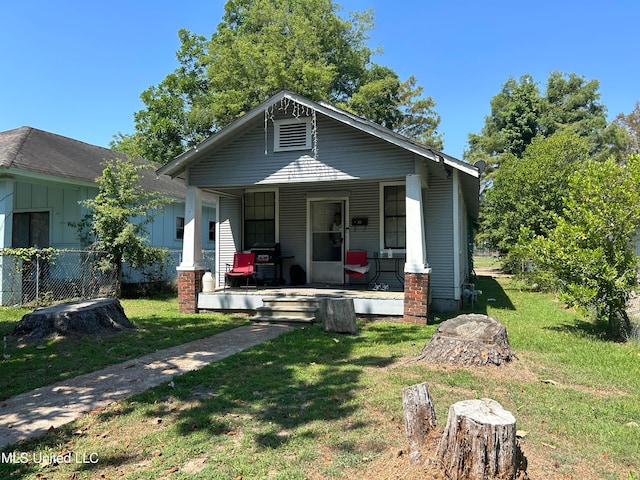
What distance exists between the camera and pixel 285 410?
13.0ft

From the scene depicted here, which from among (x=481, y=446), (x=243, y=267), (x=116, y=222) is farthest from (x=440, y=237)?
(x=116, y=222)

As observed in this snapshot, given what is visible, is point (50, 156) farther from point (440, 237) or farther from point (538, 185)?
point (538, 185)

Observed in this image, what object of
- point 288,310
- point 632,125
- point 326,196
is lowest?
point 288,310

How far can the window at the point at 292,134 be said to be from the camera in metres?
9.28

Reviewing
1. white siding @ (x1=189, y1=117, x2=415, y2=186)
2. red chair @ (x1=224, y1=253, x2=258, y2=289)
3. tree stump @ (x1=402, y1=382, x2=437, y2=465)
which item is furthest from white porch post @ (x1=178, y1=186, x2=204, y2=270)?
tree stump @ (x1=402, y1=382, x2=437, y2=465)

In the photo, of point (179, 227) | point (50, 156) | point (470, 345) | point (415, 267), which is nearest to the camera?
point (470, 345)

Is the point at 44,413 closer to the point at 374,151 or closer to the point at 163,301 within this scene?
the point at 374,151

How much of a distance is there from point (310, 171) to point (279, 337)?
370 centimetres

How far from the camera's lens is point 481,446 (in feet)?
8.41

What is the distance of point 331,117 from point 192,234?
13.5 feet

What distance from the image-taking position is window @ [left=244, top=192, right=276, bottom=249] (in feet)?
38.9

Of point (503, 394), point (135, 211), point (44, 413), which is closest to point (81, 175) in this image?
point (135, 211)

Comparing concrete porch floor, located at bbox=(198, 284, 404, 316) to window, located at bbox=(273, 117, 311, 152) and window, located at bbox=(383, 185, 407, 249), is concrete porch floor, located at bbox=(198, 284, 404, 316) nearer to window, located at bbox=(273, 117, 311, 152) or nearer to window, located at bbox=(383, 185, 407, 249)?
window, located at bbox=(383, 185, 407, 249)

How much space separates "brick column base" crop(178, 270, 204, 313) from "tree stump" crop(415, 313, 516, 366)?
5863 millimetres
